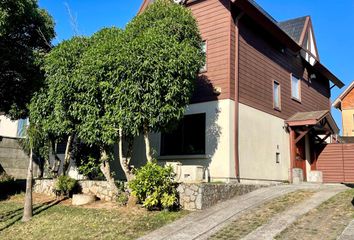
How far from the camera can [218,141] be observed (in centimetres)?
1312

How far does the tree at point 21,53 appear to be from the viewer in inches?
523

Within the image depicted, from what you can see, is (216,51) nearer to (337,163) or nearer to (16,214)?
(16,214)

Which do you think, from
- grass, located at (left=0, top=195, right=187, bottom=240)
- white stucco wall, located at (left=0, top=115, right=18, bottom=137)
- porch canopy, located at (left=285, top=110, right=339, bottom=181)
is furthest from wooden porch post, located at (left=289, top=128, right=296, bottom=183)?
white stucco wall, located at (left=0, top=115, right=18, bottom=137)

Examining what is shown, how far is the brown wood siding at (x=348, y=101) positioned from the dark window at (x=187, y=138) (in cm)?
2550

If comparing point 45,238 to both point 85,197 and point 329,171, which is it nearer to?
point 85,197

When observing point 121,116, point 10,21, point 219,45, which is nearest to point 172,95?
point 121,116

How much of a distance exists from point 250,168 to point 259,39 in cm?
547

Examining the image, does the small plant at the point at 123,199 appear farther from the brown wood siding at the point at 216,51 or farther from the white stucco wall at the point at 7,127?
the white stucco wall at the point at 7,127

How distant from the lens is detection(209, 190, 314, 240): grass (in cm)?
800

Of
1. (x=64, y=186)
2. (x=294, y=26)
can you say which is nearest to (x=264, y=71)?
(x=294, y=26)

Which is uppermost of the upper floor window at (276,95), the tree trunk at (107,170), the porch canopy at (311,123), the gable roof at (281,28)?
the gable roof at (281,28)

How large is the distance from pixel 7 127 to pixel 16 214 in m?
16.5

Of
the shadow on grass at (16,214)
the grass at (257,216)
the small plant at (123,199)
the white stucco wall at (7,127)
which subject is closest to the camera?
the grass at (257,216)

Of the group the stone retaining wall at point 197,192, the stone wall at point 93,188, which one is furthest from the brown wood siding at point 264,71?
the stone wall at point 93,188
